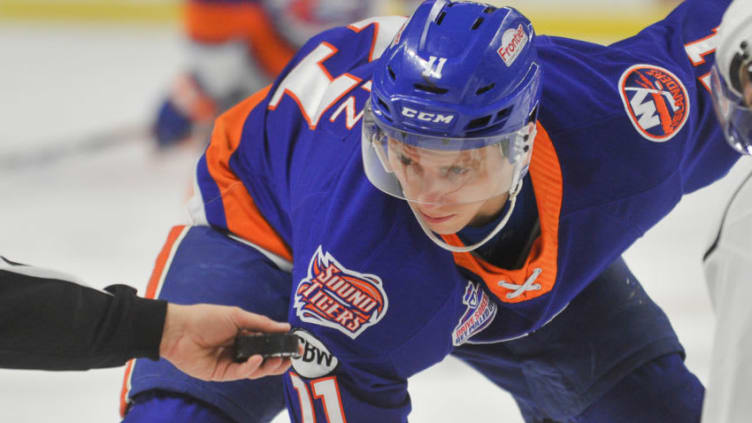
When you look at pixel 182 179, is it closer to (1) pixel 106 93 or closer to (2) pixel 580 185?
(1) pixel 106 93

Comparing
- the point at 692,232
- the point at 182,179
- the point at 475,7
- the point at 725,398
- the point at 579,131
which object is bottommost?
the point at 692,232

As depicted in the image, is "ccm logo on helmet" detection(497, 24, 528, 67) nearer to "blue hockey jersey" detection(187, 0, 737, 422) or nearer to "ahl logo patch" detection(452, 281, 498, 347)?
"blue hockey jersey" detection(187, 0, 737, 422)

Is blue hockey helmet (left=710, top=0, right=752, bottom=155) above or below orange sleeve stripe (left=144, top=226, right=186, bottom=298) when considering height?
above

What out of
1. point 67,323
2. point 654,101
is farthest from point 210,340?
point 654,101

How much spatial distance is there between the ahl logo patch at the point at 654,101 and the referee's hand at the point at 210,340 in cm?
65

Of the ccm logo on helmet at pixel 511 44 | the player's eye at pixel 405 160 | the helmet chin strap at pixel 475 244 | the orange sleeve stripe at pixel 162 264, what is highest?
the ccm logo on helmet at pixel 511 44

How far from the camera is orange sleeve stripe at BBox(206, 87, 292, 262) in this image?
1.81 m

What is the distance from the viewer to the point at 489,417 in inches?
89.0

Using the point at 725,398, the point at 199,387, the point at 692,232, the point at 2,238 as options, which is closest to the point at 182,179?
the point at 2,238

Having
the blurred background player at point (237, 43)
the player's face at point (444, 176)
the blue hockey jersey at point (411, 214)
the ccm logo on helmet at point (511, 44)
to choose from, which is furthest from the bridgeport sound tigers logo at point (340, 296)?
the blurred background player at point (237, 43)

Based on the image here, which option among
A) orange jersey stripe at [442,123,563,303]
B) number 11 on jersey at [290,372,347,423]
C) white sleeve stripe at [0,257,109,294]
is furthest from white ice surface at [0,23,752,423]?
number 11 on jersey at [290,372,347,423]

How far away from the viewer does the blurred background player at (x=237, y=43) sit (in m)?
3.42

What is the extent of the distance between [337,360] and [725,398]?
612mm

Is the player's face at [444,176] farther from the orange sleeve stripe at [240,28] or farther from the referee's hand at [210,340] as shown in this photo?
the orange sleeve stripe at [240,28]
